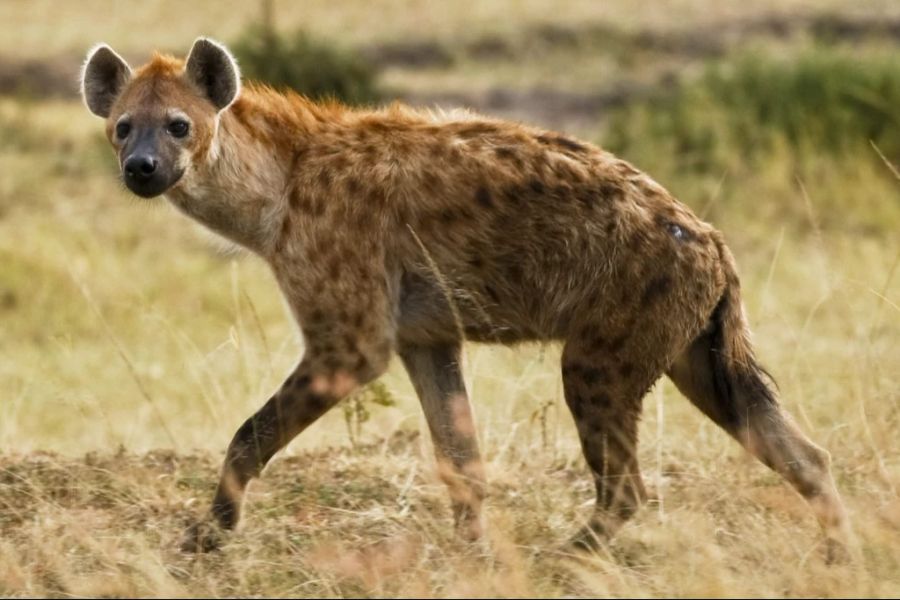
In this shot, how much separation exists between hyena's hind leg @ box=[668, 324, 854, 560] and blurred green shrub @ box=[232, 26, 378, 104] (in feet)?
25.2

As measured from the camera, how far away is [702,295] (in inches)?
179

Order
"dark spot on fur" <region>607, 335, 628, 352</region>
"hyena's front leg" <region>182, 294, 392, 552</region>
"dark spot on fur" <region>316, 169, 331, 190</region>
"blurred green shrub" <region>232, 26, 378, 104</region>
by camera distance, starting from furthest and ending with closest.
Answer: "blurred green shrub" <region>232, 26, 378, 104</region>, "dark spot on fur" <region>316, 169, 331, 190</region>, "hyena's front leg" <region>182, 294, 392, 552</region>, "dark spot on fur" <region>607, 335, 628, 352</region>

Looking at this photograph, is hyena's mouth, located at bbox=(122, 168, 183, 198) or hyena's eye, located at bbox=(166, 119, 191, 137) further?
hyena's eye, located at bbox=(166, 119, 191, 137)

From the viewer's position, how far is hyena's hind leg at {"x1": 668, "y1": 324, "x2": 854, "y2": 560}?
4621 millimetres

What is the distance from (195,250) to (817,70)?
4.71 m

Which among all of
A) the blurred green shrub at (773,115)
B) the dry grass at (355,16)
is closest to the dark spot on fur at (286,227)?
the blurred green shrub at (773,115)

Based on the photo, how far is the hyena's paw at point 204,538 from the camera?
4520 mm

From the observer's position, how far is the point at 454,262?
478 cm

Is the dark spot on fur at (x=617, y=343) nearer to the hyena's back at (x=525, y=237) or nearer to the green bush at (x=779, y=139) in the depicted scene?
the hyena's back at (x=525, y=237)

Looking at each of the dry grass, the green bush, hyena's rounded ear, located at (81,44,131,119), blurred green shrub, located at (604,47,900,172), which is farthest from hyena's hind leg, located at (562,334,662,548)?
the dry grass

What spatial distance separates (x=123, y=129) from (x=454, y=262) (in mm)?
1000

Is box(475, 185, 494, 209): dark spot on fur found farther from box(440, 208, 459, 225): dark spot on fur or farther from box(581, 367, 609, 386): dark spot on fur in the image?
box(581, 367, 609, 386): dark spot on fur

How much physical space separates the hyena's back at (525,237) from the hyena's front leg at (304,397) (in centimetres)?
22

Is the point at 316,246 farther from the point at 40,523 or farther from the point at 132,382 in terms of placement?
the point at 132,382
